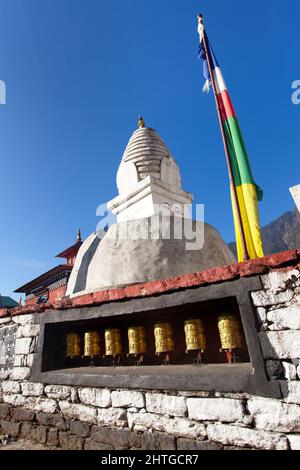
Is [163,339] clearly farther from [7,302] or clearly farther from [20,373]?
[7,302]

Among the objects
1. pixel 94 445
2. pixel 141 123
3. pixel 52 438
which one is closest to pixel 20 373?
pixel 52 438

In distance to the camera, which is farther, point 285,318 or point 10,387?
point 10,387

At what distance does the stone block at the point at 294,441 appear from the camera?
203 cm

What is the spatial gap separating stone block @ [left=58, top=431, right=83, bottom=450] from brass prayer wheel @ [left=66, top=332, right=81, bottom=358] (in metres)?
0.99

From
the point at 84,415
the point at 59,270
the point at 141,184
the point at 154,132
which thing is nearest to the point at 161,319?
the point at 84,415

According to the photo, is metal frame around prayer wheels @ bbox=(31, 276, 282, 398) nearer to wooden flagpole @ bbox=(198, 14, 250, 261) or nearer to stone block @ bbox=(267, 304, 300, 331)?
stone block @ bbox=(267, 304, 300, 331)

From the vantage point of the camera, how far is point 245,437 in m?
2.26

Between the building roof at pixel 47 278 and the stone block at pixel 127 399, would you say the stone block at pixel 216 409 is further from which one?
the building roof at pixel 47 278

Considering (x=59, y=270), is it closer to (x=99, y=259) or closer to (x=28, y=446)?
(x=99, y=259)

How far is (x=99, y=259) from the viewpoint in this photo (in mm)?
5500

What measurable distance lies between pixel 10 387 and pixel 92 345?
5.11 ft

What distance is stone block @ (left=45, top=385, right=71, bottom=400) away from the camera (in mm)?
3600
